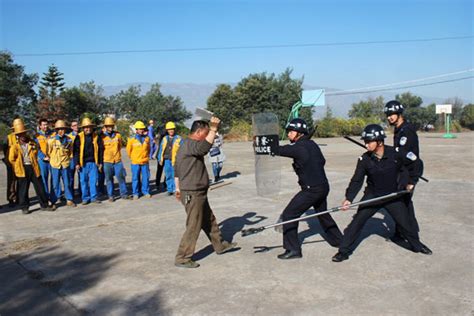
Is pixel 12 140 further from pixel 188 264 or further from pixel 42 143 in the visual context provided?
pixel 188 264

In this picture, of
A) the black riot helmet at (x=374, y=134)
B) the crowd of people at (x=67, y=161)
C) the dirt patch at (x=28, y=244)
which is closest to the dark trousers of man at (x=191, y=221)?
the black riot helmet at (x=374, y=134)

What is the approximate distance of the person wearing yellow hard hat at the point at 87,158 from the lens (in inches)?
374

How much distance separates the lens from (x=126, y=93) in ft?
178

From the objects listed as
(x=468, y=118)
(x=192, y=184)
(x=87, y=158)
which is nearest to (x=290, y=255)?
(x=192, y=184)

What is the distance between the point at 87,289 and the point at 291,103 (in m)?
37.8

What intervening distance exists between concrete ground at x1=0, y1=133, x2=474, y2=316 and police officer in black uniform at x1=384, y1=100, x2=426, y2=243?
46cm

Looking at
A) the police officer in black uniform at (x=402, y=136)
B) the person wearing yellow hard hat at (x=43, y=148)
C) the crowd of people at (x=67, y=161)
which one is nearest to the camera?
the police officer in black uniform at (x=402, y=136)

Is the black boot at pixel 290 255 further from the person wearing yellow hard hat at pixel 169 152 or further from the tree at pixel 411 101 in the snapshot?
the tree at pixel 411 101

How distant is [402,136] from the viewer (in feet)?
20.4

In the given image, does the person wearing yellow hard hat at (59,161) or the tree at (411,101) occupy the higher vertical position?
the tree at (411,101)

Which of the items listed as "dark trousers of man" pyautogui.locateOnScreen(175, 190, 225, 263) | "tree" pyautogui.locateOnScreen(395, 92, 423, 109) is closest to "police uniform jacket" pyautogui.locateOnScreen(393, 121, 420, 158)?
"dark trousers of man" pyautogui.locateOnScreen(175, 190, 225, 263)

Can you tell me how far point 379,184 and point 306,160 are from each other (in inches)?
40.1

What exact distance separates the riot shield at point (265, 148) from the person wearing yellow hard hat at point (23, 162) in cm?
488

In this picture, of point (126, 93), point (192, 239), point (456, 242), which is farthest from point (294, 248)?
point (126, 93)
